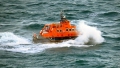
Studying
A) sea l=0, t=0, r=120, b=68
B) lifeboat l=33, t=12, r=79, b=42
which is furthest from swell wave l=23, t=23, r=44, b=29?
lifeboat l=33, t=12, r=79, b=42

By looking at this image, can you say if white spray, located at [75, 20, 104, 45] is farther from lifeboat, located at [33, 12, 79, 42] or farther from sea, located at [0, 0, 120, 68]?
lifeboat, located at [33, 12, 79, 42]

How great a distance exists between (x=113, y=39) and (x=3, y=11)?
30446 mm

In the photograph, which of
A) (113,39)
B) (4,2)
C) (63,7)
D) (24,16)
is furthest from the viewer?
(4,2)

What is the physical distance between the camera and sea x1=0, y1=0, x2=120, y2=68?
158 ft

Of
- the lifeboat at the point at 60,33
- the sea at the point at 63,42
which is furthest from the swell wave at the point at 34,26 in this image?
the lifeboat at the point at 60,33

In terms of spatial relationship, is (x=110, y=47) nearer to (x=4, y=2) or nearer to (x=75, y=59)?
(x=75, y=59)

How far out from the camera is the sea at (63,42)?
48.2m

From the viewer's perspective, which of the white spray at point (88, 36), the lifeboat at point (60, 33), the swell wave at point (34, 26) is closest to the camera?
the lifeboat at point (60, 33)

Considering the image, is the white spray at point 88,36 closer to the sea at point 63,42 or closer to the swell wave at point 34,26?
the sea at point 63,42

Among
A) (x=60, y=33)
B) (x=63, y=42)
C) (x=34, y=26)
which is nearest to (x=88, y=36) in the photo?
(x=63, y=42)

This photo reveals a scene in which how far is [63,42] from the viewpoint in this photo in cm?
5478

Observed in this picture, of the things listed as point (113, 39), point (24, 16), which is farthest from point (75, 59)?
point (24, 16)

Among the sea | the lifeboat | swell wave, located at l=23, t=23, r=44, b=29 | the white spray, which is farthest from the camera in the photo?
swell wave, located at l=23, t=23, r=44, b=29

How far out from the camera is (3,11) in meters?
79.8
